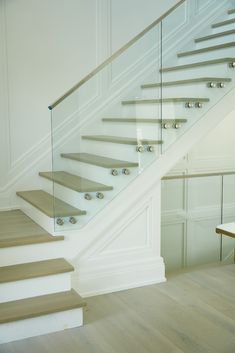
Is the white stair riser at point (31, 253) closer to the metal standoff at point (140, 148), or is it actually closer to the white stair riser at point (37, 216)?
the white stair riser at point (37, 216)

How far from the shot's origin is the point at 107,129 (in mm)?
3834

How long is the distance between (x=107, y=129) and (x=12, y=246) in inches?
48.0

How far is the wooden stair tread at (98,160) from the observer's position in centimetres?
365

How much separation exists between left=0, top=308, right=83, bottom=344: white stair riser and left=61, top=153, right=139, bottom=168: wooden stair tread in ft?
3.74

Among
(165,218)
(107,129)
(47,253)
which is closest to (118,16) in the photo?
(107,129)

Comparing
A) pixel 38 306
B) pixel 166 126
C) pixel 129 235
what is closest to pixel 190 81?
pixel 166 126

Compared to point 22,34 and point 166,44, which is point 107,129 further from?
point 22,34

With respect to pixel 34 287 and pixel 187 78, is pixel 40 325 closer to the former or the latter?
pixel 34 287

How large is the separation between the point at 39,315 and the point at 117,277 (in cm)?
96

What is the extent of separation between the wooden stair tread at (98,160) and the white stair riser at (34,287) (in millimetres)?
899

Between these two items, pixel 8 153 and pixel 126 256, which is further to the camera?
pixel 8 153

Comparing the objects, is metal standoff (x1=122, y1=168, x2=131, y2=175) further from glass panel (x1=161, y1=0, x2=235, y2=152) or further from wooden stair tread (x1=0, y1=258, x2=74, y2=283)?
wooden stair tread (x1=0, y1=258, x2=74, y2=283)

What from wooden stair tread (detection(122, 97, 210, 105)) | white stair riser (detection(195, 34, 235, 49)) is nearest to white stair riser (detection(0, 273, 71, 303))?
wooden stair tread (detection(122, 97, 210, 105))

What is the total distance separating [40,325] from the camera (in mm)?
3186
